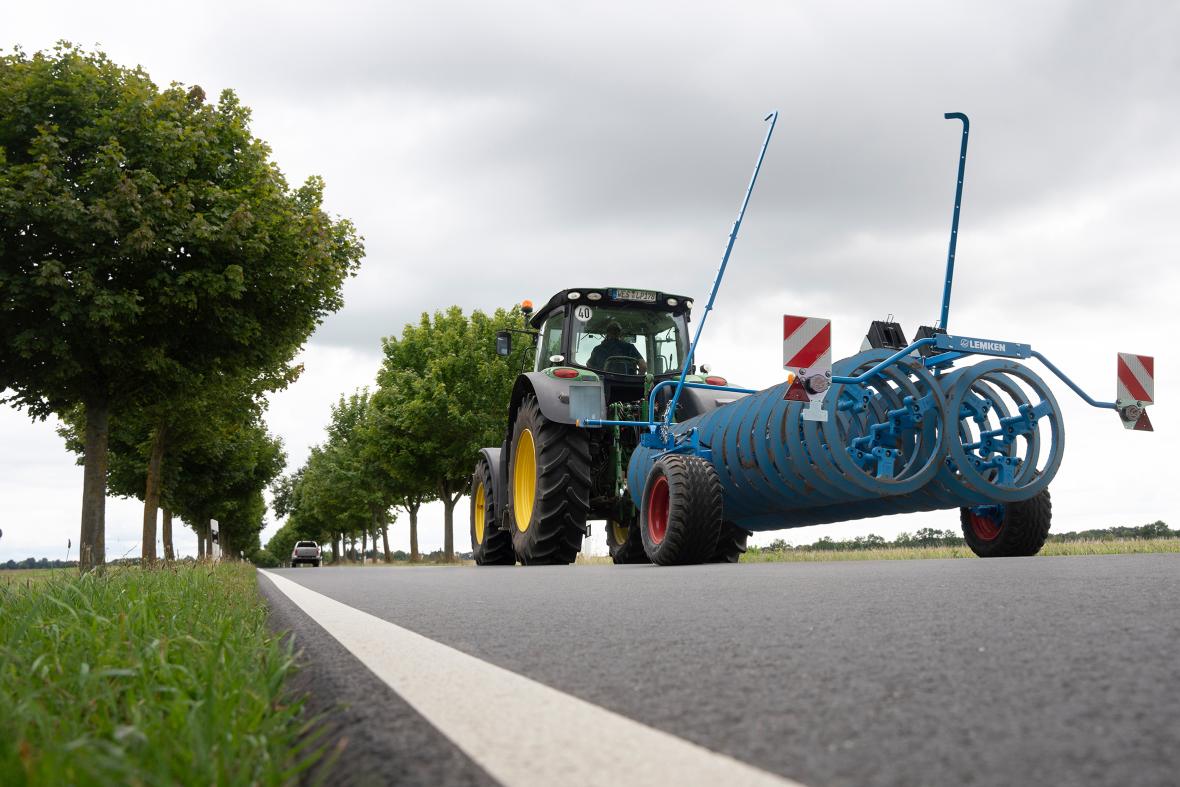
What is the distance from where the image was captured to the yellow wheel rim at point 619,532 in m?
11.9

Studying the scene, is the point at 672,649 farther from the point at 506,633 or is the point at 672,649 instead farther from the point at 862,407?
the point at 862,407

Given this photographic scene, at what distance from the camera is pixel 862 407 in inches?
297

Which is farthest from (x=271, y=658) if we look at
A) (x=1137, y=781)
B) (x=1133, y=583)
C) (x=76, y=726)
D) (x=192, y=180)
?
(x=192, y=180)

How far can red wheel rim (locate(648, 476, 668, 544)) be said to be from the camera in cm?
873

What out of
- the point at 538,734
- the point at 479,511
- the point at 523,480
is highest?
the point at 523,480

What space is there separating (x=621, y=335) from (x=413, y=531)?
2692cm

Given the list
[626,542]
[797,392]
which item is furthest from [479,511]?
[797,392]

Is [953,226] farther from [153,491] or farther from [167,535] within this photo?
[167,535]

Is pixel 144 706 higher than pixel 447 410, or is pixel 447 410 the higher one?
pixel 447 410

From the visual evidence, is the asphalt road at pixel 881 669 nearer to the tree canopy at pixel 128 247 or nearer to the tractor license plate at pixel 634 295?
the tractor license plate at pixel 634 295

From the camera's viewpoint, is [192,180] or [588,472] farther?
[192,180]

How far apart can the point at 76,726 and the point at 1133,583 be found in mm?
4029

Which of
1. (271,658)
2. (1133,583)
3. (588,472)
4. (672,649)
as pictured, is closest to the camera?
(271,658)

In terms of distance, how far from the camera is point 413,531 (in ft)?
120
